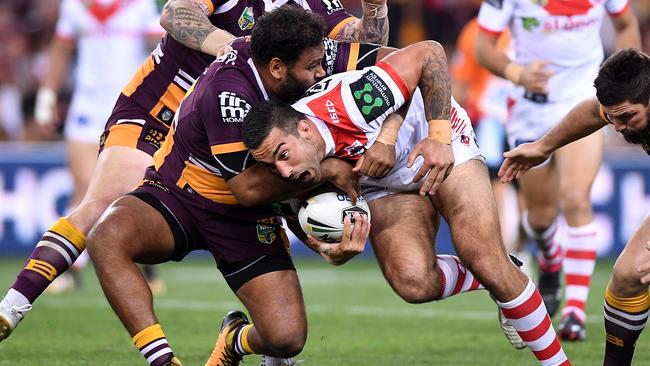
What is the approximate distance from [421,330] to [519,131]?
1.65m

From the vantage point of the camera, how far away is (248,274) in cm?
601

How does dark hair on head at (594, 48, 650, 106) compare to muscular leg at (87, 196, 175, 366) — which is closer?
dark hair on head at (594, 48, 650, 106)

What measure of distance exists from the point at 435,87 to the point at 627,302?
1374mm

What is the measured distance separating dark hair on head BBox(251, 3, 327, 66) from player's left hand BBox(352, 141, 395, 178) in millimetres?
568

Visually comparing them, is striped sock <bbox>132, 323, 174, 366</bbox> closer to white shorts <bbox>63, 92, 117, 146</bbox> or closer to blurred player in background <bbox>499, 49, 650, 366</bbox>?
blurred player in background <bbox>499, 49, 650, 366</bbox>

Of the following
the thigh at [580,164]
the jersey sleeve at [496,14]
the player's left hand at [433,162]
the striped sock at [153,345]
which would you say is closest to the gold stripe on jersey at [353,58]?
the player's left hand at [433,162]

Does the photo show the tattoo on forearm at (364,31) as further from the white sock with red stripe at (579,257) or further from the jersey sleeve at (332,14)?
the white sock with red stripe at (579,257)

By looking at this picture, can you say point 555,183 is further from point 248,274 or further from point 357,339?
point 248,274

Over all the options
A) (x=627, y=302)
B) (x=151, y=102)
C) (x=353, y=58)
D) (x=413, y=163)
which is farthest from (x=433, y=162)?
(x=151, y=102)

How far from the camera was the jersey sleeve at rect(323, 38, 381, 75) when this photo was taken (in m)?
5.98

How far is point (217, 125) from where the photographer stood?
560 cm

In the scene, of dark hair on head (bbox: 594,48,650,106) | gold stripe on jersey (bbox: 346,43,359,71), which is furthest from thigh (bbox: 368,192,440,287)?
dark hair on head (bbox: 594,48,650,106)

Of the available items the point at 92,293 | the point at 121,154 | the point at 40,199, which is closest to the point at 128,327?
the point at 121,154

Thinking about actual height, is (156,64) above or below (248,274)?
above
